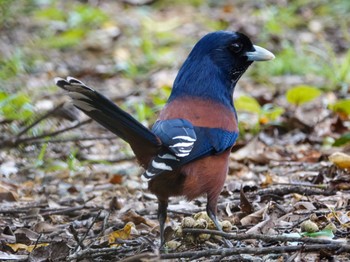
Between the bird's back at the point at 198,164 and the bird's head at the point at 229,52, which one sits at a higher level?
the bird's head at the point at 229,52

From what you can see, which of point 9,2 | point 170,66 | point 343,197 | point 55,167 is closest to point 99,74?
point 170,66

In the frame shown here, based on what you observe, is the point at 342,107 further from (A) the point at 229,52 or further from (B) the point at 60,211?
(B) the point at 60,211

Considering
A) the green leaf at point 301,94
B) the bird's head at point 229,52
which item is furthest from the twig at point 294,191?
the green leaf at point 301,94

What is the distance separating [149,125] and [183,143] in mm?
2977

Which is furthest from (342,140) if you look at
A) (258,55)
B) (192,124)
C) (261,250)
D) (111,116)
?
(261,250)

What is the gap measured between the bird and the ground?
0.23 metres

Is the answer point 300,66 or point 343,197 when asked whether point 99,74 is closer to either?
point 300,66

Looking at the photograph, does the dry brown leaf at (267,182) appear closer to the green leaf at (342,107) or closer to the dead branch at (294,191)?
the dead branch at (294,191)

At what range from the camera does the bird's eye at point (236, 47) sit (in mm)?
5109

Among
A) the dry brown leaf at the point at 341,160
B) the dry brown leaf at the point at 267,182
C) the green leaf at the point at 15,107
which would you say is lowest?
Answer: the dry brown leaf at the point at 267,182

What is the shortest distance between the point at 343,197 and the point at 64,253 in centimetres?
193

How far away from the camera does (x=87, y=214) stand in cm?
523

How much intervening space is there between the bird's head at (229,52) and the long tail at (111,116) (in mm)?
1029

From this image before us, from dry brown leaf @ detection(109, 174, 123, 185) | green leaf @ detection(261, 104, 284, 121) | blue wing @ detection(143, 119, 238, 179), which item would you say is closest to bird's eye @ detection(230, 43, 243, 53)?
blue wing @ detection(143, 119, 238, 179)
